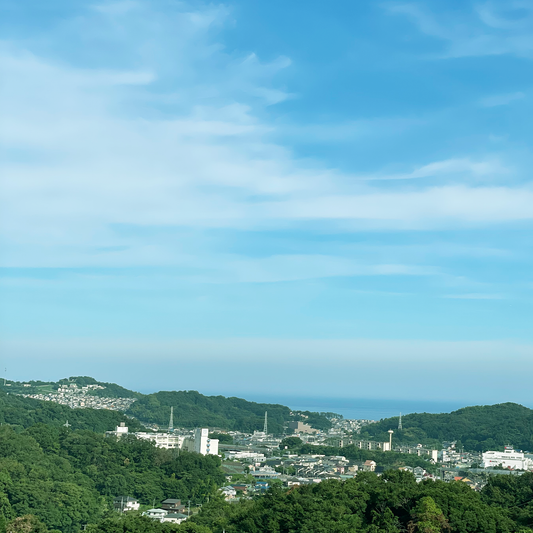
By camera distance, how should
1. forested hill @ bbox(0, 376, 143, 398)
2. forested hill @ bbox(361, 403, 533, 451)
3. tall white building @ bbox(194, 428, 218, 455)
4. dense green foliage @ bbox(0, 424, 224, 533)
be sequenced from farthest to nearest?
forested hill @ bbox(0, 376, 143, 398) → forested hill @ bbox(361, 403, 533, 451) → tall white building @ bbox(194, 428, 218, 455) → dense green foliage @ bbox(0, 424, 224, 533)

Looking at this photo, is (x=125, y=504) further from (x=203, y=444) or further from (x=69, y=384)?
(x=69, y=384)

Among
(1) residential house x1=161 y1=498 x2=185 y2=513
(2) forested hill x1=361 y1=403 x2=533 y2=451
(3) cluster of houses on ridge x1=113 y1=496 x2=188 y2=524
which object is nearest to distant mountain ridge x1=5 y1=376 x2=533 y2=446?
(2) forested hill x1=361 y1=403 x2=533 y2=451

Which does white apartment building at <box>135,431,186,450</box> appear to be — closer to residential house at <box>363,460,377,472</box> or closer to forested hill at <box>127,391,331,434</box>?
residential house at <box>363,460,377,472</box>

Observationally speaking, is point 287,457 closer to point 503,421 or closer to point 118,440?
point 118,440

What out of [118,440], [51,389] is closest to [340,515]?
[118,440]

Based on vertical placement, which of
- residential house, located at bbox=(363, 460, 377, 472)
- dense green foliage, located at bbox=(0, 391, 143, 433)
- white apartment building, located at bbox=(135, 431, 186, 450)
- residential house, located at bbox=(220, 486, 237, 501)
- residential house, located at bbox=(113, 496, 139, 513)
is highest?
dense green foliage, located at bbox=(0, 391, 143, 433)

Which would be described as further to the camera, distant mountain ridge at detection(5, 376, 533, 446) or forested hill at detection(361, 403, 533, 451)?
distant mountain ridge at detection(5, 376, 533, 446)

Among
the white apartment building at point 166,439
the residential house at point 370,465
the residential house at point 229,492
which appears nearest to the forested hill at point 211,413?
the white apartment building at point 166,439
